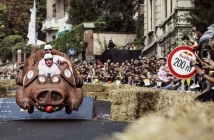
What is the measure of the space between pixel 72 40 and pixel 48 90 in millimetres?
36848

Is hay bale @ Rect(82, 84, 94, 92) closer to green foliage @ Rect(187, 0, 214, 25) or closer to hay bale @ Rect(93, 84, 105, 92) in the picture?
hay bale @ Rect(93, 84, 105, 92)

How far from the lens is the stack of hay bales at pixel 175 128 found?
5.51 ft

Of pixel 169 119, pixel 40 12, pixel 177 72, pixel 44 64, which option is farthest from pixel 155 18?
pixel 40 12

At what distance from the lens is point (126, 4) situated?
156 ft

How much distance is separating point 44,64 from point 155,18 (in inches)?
856

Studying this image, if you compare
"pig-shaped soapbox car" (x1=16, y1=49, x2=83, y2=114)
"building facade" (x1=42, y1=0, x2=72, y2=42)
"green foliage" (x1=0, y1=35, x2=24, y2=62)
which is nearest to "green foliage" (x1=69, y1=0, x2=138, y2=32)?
"building facade" (x1=42, y1=0, x2=72, y2=42)

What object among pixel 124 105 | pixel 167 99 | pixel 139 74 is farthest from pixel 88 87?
pixel 167 99

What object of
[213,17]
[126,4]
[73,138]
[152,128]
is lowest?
[73,138]

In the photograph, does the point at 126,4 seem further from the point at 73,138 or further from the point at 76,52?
the point at 73,138

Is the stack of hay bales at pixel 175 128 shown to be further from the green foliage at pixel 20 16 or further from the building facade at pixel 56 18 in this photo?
the green foliage at pixel 20 16

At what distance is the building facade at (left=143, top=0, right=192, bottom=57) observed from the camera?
85.2 feet

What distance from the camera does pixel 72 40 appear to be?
50.3 m

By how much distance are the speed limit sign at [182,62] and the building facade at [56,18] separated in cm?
5356

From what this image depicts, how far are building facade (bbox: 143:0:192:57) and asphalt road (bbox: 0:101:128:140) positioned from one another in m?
11.4
